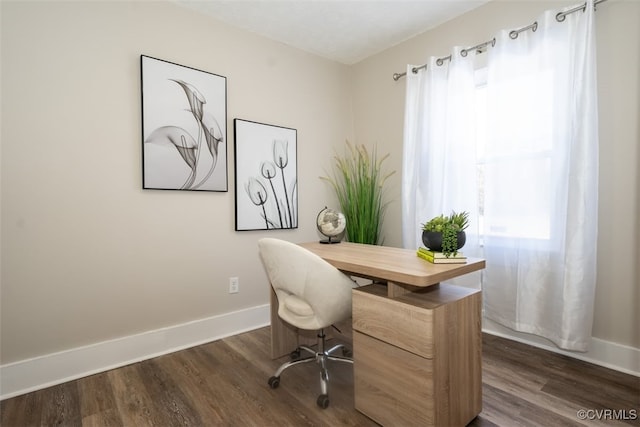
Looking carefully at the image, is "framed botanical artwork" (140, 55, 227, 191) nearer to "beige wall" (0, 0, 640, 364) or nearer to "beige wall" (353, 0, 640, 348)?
"beige wall" (0, 0, 640, 364)

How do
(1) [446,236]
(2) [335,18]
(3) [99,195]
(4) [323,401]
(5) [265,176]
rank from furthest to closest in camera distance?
(5) [265,176], (2) [335,18], (3) [99,195], (4) [323,401], (1) [446,236]

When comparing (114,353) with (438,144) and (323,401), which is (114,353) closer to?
(323,401)

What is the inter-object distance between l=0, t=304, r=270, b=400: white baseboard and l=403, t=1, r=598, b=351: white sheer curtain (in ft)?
5.99

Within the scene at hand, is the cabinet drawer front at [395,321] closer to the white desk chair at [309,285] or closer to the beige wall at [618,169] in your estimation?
the white desk chair at [309,285]

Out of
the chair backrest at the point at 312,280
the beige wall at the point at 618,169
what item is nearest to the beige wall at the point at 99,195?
the chair backrest at the point at 312,280

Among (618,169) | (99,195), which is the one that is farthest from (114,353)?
(618,169)

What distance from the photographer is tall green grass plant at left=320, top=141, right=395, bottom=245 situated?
2.97 metres

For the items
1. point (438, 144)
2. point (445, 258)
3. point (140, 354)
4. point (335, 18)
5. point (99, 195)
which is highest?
point (335, 18)

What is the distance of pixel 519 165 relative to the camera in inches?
85.0

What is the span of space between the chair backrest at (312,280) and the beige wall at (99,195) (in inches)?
40.9

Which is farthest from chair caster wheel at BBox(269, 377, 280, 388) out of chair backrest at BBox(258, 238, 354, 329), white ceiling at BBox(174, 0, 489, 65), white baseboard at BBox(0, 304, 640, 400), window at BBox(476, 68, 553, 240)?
white ceiling at BBox(174, 0, 489, 65)

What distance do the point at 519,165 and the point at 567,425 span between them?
4.76 feet

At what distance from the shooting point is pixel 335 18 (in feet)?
8.39

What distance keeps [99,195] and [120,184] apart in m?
0.13
